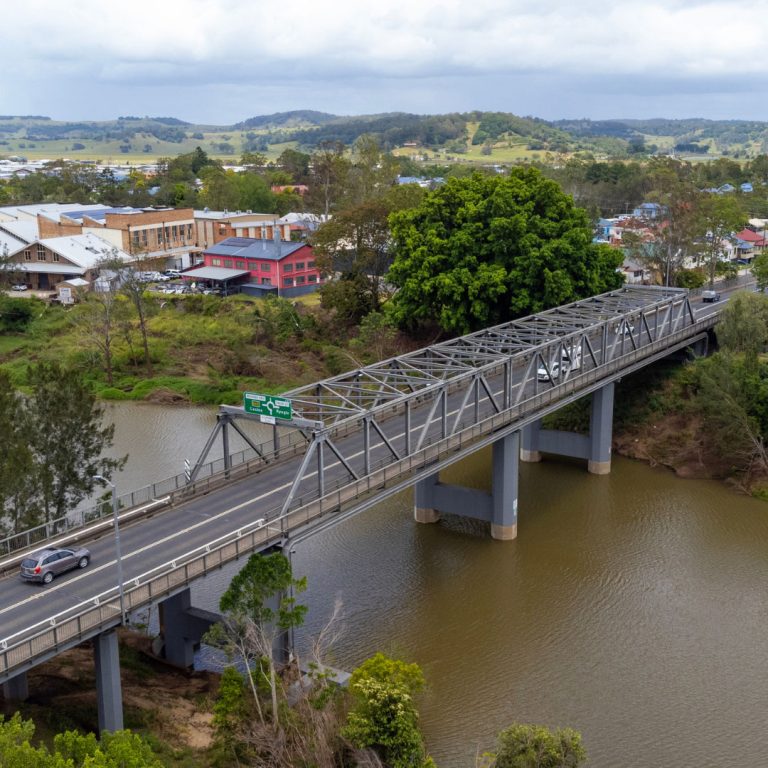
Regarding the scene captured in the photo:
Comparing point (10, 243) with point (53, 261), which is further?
point (10, 243)

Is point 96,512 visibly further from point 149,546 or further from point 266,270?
point 266,270

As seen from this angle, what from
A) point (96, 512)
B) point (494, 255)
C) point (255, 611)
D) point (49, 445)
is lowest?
point (96, 512)

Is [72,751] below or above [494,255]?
below

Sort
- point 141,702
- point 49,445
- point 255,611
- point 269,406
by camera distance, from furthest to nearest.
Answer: point 49,445 → point 269,406 → point 141,702 → point 255,611

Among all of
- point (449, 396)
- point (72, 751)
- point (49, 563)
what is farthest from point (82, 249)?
point (72, 751)

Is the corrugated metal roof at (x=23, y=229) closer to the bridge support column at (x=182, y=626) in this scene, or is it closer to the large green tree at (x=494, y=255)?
the large green tree at (x=494, y=255)

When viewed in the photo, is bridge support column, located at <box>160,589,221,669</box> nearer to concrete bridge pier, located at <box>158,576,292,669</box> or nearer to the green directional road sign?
concrete bridge pier, located at <box>158,576,292,669</box>

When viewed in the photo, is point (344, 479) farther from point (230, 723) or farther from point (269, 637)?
point (230, 723)
